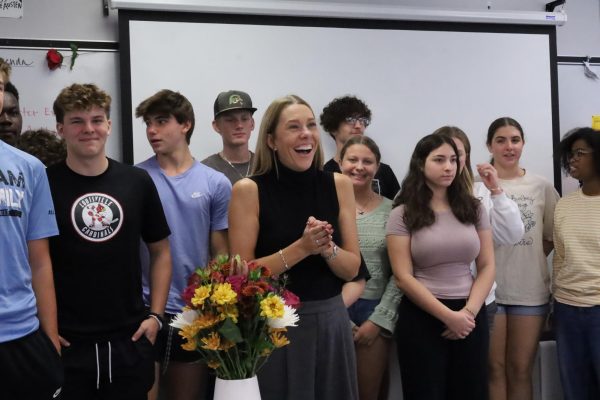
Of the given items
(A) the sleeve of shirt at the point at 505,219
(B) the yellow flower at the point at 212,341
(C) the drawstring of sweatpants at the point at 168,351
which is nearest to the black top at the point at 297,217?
(B) the yellow flower at the point at 212,341

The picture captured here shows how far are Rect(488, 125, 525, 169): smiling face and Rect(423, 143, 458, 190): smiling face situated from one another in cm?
72

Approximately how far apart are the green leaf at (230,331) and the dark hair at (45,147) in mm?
1199

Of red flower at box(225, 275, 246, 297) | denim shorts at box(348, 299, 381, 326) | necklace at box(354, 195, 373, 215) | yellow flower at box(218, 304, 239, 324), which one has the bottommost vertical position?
denim shorts at box(348, 299, 381, 326)

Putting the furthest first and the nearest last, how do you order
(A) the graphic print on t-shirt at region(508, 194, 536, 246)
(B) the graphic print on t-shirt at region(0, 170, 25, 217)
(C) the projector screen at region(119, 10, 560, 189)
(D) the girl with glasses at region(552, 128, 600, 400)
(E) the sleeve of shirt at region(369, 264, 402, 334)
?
(C) the projector screen at region(119, 10, 560, 189) → (A) the graphic print on t-shirt at region(508, 194, 536, 246) → (D) the girl with glasses at region(552, 128, 600, 400) → (E) the sleeve of shirt at region(369, 264, 402, 334) → (B) the graphic print on t-shirt at region(0, 170, 25, 217)

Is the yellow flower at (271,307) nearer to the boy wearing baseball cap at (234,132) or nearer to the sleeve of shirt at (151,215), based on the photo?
the sleeve of shirt at (151,215)

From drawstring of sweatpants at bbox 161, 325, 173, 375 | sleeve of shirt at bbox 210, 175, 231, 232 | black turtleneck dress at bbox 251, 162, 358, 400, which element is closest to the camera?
black turtleneck dress at bbox 251, 162, 358, 400

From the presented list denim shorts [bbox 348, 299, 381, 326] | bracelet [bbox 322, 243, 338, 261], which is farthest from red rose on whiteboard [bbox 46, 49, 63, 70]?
bracelet [bbox 322, 243, 338, 261]

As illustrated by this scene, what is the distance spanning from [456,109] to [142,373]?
9.03ft

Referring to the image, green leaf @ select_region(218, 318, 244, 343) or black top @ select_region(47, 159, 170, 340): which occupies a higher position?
black top @ select_region(47, 159, 170, 340)

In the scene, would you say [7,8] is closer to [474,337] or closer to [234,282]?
[234,282]

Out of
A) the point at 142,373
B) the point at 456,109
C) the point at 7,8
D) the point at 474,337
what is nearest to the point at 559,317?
the point at 474,337

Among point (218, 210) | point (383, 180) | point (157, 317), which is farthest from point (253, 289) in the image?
point (383, 180)

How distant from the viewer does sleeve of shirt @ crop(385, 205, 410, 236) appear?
8.46 feet

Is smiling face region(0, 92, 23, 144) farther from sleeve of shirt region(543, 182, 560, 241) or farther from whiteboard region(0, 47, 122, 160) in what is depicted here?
sleeve of shirt region(543, 182, 560, 241)
